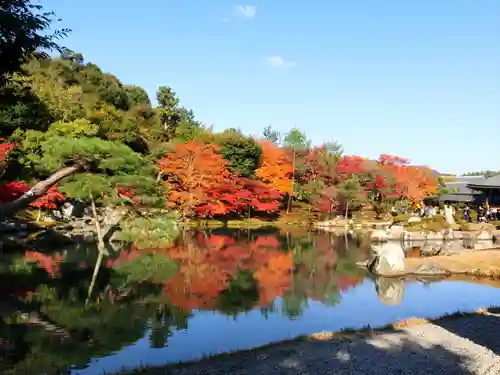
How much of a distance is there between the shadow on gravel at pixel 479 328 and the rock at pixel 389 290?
351 centimetres

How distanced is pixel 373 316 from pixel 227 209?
22.6 meters

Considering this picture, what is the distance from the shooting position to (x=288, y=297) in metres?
12.5

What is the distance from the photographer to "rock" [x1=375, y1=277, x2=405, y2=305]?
12258mm

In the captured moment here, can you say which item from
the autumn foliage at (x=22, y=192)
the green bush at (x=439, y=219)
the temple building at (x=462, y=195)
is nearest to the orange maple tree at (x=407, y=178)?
the temple building at (x=462, y=195)

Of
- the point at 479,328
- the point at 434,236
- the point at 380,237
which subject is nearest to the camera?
the point at 479,328

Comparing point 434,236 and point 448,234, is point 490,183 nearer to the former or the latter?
point 448,234

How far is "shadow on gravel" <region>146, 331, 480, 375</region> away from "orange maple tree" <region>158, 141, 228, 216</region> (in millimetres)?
24504

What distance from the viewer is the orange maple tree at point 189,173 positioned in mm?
30922

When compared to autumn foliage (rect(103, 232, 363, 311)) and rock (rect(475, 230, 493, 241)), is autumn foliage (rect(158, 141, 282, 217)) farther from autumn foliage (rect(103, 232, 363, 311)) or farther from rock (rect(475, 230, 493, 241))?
rock (rect(475, 230, 493, 241))

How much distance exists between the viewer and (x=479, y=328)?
7.80m

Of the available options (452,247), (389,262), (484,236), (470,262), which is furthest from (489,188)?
(389,262)

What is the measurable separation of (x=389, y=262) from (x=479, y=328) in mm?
7979

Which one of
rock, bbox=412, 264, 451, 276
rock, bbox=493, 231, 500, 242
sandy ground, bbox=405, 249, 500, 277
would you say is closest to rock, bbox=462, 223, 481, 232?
rock, bbox=493, 231, 500, 242

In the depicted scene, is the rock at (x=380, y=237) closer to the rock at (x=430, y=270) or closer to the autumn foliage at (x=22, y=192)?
the rock at (x=430, y=270)
